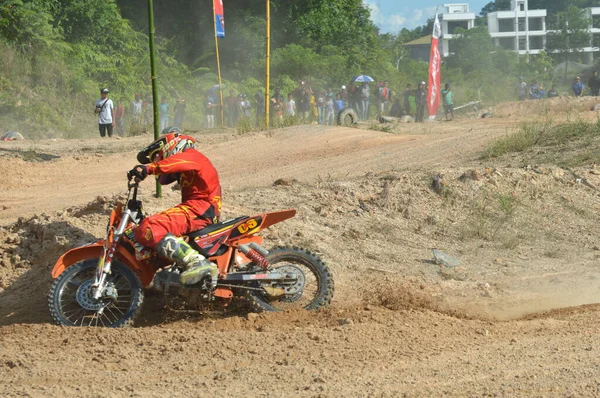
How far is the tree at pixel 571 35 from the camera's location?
6912cm

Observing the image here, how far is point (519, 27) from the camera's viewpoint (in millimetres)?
110125

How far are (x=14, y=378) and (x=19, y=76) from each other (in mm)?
24908

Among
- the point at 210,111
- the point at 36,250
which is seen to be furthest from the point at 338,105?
the point at 36,250

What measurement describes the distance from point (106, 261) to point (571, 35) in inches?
2731

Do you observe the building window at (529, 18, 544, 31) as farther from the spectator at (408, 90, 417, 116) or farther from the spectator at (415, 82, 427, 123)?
the spectator at (415, 82, 427, 123)

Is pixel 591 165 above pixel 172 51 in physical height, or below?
below

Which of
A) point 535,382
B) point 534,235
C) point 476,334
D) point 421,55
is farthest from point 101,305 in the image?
point 421,55

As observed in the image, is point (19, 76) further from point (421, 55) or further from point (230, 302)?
point (421, 55)

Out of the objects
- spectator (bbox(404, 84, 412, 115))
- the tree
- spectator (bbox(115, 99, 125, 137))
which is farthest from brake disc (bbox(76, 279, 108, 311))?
the tree

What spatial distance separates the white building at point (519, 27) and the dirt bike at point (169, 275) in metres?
99.3

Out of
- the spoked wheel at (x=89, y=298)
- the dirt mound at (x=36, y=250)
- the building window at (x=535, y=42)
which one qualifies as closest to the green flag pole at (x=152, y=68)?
the dirt mound at (x=36, y=250)

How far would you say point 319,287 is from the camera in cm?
711

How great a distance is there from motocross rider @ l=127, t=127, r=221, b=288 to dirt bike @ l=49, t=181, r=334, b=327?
0.38 feet

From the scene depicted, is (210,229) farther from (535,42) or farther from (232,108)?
(535,42)
